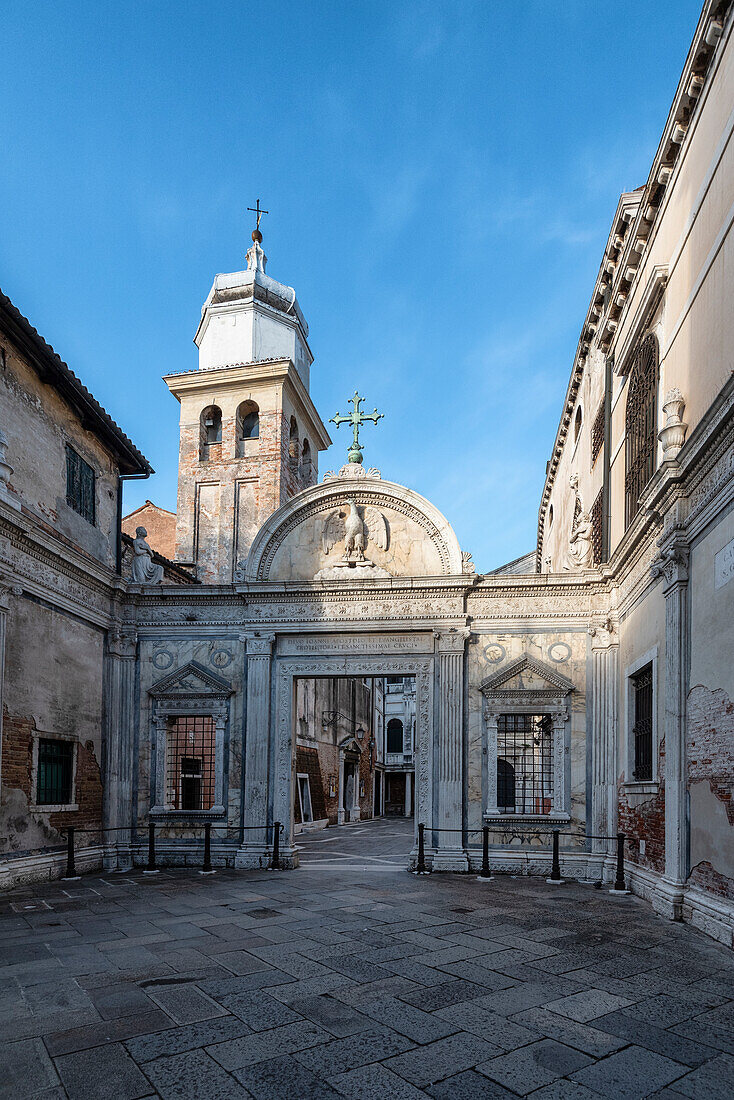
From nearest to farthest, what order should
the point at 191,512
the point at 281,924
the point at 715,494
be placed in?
the point at 715,494 < the point at 281,924 < the point at 191,512

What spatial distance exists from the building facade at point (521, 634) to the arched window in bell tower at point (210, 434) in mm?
11658

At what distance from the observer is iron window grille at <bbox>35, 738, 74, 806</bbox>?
480 inches

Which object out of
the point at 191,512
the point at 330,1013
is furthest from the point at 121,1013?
the point at 191,512

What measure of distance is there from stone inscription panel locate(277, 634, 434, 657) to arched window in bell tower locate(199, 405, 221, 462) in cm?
1396

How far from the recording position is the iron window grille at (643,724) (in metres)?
11.1

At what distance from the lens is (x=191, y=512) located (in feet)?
87.2

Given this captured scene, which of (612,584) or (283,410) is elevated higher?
(283,410)

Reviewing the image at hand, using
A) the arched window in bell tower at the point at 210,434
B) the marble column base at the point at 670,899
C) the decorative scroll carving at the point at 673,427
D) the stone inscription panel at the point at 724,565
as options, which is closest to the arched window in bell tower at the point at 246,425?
the arched window in bell tower at the point at 210,434

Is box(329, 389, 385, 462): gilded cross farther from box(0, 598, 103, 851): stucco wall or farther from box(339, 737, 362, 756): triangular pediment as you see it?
box(339, 737, 362, 756): triangular pediment

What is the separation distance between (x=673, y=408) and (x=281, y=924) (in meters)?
7.45

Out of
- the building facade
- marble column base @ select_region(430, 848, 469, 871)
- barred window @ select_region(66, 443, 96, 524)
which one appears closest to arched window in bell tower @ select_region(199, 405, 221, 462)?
the building facade

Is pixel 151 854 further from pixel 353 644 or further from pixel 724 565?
pixel 724 565

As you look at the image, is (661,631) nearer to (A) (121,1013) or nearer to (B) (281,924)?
(B) (281,924)

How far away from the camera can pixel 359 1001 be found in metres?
5.79
